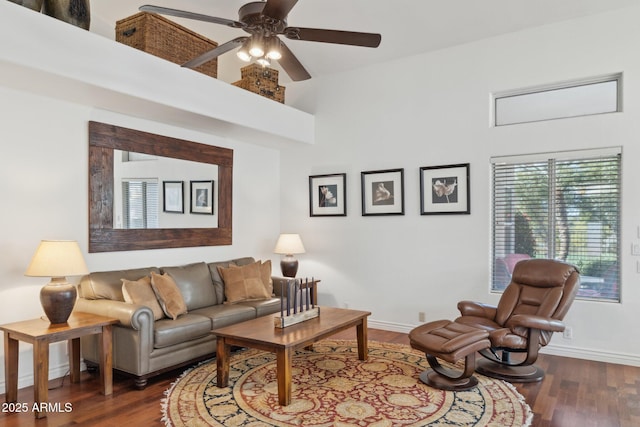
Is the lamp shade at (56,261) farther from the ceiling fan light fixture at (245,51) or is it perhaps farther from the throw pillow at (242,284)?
the ceiling fan light fixture at (245,51)

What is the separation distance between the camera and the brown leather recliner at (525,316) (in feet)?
11.6

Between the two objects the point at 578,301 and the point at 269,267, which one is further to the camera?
the point at 269,267

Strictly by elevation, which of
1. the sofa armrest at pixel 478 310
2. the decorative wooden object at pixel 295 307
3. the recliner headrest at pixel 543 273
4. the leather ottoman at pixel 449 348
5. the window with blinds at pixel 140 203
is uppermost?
the window with blinds at pixel 140 203

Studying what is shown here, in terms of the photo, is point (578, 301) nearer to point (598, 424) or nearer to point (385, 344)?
point (598, 424)

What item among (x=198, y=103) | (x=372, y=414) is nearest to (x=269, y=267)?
(x=198, y=103)

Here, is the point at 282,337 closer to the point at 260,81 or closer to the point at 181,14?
the point at 181,14

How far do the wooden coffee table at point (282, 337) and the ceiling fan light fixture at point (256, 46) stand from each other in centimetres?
208

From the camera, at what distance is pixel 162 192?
4703 millimetres

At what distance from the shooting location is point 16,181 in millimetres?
3545

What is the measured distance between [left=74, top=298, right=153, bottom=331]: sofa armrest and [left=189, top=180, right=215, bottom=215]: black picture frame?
166 centimetres

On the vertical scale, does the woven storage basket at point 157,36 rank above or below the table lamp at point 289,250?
above

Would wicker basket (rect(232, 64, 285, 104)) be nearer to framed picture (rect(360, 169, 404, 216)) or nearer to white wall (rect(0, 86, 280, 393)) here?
white wall (rect(0, 86, 280, 393))

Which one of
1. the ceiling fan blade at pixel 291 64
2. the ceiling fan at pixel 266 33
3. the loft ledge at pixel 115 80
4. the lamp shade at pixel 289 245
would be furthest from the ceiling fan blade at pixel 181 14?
the lamp shade at pixel 289 245

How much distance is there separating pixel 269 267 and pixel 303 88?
2.62 meters
